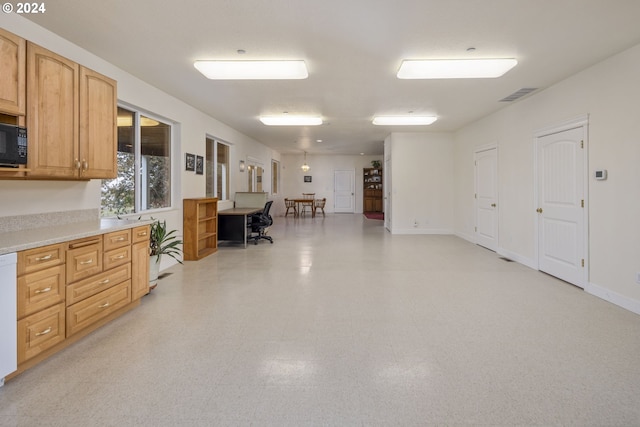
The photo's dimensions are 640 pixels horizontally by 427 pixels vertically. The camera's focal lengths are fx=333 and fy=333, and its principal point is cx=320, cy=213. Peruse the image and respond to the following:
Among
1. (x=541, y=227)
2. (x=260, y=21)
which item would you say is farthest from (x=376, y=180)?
(x=260, y=21)

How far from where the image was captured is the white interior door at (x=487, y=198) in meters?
6.29

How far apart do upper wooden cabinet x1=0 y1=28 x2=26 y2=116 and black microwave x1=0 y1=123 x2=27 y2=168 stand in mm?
117

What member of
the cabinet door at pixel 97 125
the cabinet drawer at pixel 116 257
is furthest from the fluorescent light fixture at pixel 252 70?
the cabinet drawer at pixel 116 257

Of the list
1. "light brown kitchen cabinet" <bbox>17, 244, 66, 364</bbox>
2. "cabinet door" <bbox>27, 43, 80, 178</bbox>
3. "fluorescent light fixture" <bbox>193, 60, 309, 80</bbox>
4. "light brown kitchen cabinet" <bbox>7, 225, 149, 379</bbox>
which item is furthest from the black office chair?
"light brown kitchen cabinet" <bbox>17, 244, 66, 364</bbox>

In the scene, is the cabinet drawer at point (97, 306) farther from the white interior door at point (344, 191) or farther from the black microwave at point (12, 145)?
the white interior door at point (344, 191)

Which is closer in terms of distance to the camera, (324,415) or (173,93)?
(324,415)

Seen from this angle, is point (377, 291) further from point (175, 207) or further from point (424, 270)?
point (175, 207)

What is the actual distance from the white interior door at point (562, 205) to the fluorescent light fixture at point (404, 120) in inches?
91.2

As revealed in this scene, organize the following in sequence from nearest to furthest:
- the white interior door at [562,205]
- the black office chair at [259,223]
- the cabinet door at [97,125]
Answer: the cabinet door at [97,125]
the white interior door at [562,205]
the black office chair at [259,223]

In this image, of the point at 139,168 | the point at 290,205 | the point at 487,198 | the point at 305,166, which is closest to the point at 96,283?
the point at 139,168

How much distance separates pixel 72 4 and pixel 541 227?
19.5 ft

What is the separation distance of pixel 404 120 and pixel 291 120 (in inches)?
91.0

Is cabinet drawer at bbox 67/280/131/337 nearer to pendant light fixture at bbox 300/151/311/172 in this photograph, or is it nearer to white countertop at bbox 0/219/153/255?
white countertop at bbox 0/219/153/255

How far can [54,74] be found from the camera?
2.61 meters
